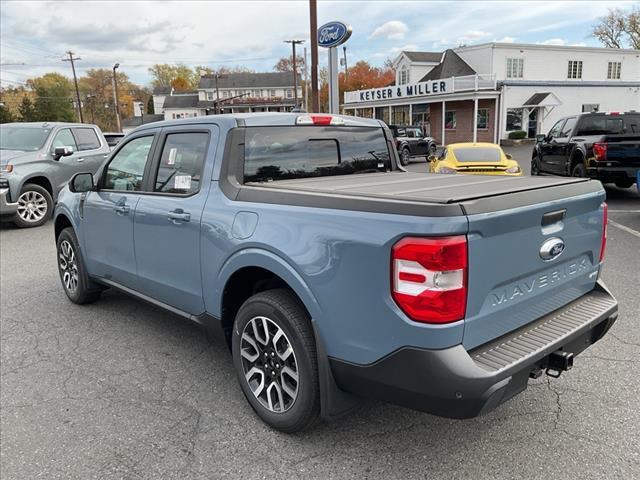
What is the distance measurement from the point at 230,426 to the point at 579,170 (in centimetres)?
1054

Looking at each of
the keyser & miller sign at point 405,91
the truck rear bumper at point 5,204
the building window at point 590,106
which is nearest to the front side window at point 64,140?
the truck rear bumper at point 5,204

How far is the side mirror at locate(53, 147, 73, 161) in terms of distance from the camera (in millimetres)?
10445

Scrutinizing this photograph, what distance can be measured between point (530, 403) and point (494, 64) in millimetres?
37355

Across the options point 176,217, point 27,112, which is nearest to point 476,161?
point 176,217

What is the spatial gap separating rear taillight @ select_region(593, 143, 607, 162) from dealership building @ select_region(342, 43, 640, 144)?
23282 millimetres

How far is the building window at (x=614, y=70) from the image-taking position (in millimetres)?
40406

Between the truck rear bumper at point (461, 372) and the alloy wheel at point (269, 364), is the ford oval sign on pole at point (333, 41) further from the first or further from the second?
the truck rear bumper at point (461, 372)

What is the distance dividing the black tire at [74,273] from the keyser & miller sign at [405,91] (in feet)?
103

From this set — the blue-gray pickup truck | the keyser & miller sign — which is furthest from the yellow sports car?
the keyser & miller sign

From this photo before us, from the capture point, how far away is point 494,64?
36406 millimetres

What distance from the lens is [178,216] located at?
3506mm

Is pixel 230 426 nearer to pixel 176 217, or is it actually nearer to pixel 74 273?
pixel 176 217

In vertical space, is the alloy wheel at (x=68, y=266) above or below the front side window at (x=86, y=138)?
below

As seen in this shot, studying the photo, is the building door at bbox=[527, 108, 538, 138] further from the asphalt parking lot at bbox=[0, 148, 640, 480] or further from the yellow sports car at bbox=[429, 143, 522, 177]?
the asphalt parking lot at bbox=[0, 148, 640, 480]
